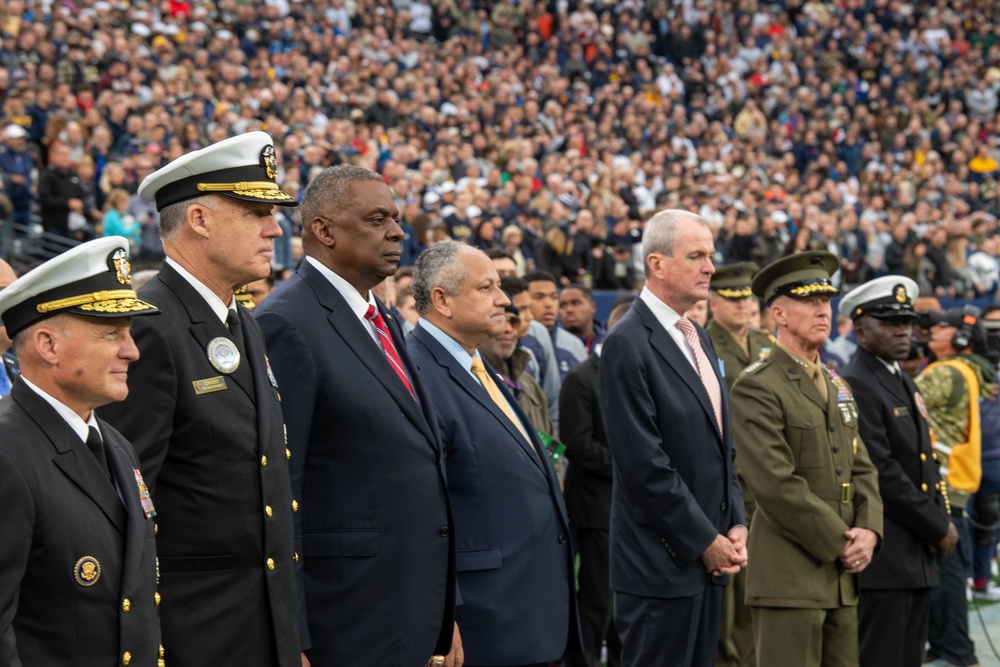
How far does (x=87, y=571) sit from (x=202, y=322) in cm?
80

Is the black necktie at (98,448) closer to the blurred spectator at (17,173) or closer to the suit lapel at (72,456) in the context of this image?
the suit lapel at (72,456)

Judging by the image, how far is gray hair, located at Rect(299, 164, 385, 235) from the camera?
385 cm

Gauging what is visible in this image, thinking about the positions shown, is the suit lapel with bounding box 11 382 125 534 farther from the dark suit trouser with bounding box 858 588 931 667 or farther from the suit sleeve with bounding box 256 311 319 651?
the dark suit trouser with bounding box 858 588 931 667

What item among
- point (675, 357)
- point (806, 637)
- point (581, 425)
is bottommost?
point (806, 637)

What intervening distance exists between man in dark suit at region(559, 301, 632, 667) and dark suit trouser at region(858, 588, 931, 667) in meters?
1.36

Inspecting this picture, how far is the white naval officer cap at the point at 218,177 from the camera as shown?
11.0 feet

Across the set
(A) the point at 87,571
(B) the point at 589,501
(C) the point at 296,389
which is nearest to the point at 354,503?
(C) the point at 296,389

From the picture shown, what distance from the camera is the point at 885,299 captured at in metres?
5.85

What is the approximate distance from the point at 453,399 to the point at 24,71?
12.4 metres

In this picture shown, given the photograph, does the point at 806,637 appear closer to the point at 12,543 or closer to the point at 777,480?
the point at 777,480

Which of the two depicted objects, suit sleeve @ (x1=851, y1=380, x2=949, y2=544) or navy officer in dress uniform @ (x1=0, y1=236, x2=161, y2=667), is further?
suit sleeve @ (x1=851, y1=380, x2=949, y2=544)

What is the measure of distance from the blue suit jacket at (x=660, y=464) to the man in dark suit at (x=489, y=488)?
379 millimetres

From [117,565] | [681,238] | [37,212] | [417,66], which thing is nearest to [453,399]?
[681,238]

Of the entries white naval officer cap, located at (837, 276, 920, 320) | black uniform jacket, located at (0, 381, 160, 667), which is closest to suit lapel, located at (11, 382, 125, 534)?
black uniform jacket, located at (0, 381, 160, 667)
